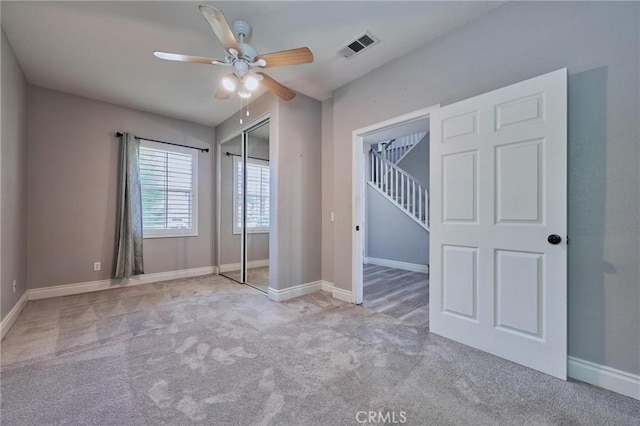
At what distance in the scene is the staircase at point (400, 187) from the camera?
5.34 meters

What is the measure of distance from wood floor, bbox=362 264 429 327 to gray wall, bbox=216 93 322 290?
885 mm

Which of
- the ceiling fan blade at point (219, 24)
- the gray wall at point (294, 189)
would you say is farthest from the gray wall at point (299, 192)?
the ceiling fan blade at point (219, 24)

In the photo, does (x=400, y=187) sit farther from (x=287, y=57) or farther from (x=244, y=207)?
(x=287, y=57)

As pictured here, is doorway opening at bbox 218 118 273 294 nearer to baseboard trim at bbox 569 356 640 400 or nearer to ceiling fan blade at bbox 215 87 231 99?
ceiling fan blade at bbox 215 87 231 99

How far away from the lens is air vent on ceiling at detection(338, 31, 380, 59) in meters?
2.48

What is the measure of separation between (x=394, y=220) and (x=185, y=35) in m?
4.55

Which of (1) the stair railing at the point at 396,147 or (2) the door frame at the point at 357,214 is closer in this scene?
(2) the door frame at the point at 357,214

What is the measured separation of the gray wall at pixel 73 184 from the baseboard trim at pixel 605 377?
506cm

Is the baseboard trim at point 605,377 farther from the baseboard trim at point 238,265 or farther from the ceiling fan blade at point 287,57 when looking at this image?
the baseboard trim at point 238,265

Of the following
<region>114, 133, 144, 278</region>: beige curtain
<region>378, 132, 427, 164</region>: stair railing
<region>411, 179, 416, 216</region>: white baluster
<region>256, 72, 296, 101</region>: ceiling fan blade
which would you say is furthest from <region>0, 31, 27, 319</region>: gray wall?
<region>378, 132, 427, 164</region>: stair railing

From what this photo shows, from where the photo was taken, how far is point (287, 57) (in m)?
2.13

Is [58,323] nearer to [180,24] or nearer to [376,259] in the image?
[180,24]

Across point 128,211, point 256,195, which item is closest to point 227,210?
point 256,195

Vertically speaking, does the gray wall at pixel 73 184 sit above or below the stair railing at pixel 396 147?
below
